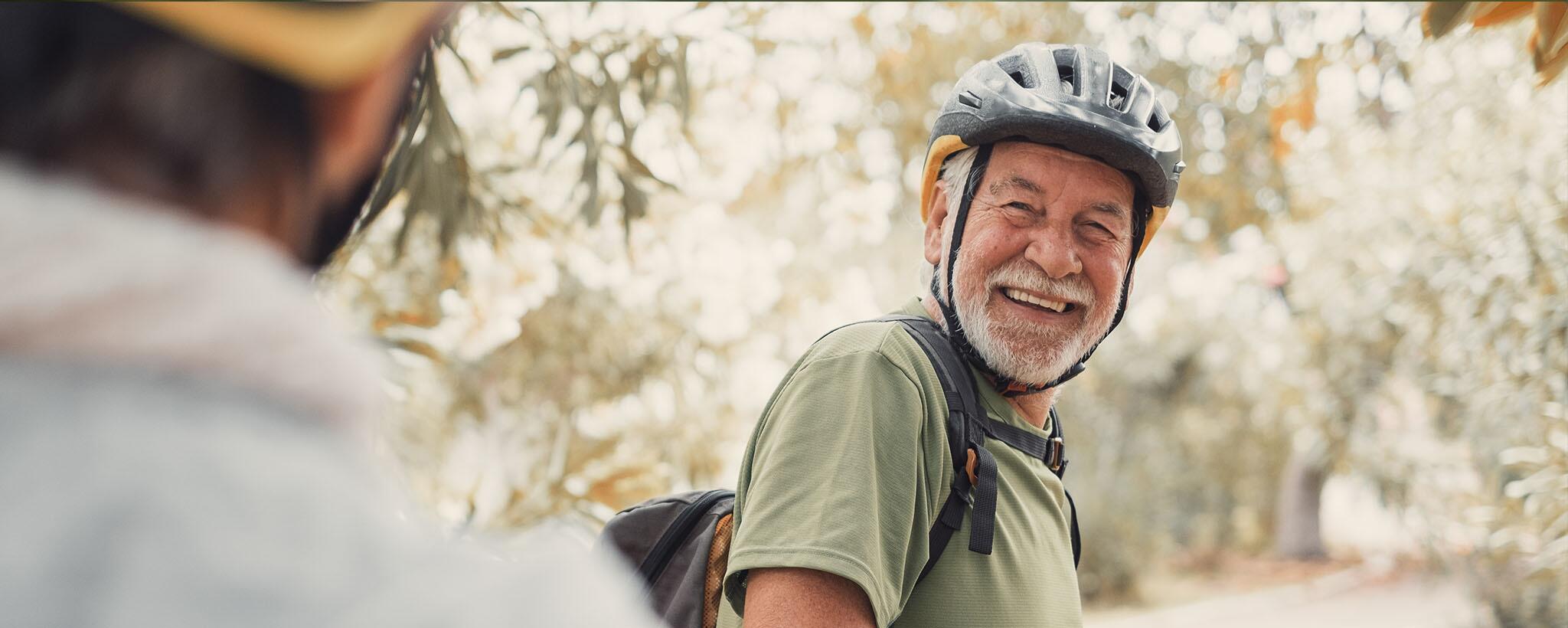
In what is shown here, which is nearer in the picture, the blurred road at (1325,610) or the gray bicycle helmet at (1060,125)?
the gray bicycle helmet at (1060,125)

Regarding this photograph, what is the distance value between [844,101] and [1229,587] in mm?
13931

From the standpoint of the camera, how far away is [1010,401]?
86.0 inches

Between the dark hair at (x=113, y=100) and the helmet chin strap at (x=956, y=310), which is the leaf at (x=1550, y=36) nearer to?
the helmet chin strap at (x=956, y=310)

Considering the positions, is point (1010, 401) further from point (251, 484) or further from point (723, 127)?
point (723, 127)

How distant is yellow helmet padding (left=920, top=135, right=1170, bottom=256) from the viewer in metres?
2.36

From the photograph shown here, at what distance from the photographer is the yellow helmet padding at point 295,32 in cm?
55

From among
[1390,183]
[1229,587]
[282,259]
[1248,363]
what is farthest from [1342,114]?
[282,259]

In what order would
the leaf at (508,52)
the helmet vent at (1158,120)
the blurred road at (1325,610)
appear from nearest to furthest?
the helmet vent at (1158,120)
the leaf at (508,52)
the blurred road at (1325,610)

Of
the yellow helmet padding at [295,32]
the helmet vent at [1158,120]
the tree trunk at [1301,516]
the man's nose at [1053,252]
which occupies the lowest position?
the tree trunk at [1301,516]

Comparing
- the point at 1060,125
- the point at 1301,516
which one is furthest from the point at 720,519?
the point at 1301,516

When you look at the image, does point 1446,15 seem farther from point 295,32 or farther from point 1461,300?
point 1461,300

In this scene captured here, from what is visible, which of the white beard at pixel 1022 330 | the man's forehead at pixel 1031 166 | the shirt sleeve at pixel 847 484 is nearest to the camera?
the shirt sleeve at pixel 847 484

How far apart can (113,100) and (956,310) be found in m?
1.79

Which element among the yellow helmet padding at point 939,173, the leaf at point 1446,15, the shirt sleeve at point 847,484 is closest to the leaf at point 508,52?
the yellow helmet padding at point 939,173
